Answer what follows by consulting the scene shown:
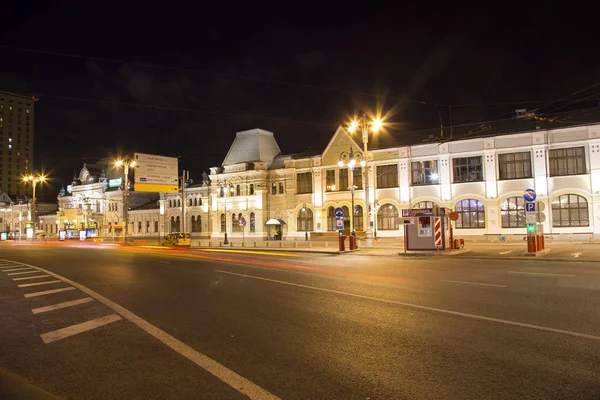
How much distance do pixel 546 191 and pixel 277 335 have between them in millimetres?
39869

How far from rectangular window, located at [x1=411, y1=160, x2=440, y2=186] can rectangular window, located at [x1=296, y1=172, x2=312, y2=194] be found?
43.4 feet

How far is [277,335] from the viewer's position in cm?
754

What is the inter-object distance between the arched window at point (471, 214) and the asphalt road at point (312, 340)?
31191 mm

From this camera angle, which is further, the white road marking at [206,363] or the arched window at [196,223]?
the arched window at [196,223]

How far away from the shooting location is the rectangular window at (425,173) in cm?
4622

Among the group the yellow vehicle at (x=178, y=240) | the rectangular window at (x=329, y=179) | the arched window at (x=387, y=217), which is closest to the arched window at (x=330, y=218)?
the rectangular window at (x=329, y=179)

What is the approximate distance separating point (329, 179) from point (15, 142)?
5619 inches

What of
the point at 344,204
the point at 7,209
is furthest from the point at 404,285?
the point at 7,209

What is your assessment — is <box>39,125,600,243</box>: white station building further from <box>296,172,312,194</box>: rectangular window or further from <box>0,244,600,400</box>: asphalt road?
<box>0,244,600,400</box>: asphalt road

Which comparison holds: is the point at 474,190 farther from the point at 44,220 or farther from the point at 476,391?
the point at 44,220

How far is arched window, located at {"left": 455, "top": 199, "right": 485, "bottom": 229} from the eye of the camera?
142ft

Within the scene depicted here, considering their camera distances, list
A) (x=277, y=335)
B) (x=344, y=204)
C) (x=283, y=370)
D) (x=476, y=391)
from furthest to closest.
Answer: (x=344, y=204), (x=277, y=335), (x=283, y=370), (x=476, y=391)

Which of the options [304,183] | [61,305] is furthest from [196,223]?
[61,305]

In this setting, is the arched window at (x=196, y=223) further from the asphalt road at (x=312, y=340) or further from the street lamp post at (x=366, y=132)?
the asphalt road at (x=312, y=340)
